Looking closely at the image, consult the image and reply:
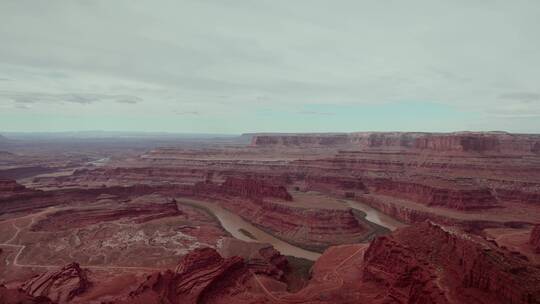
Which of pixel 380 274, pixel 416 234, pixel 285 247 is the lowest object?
pixel 285 247

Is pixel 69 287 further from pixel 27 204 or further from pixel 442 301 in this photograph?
pixel 27 204

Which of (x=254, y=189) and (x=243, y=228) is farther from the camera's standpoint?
(x=254, y=189)

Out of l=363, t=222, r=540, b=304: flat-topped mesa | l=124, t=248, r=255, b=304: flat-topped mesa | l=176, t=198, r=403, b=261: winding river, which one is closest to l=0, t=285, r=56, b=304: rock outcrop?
l=124, t=248, r=255, b=304: flat-topped mesa

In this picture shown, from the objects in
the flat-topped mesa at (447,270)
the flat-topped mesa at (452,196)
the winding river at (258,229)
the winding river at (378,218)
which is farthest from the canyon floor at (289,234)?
the winding river at (378,218)

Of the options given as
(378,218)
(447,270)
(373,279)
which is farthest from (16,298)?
(378,218)

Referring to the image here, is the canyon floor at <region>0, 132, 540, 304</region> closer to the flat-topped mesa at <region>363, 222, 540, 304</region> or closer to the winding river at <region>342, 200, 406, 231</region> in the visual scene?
the flat-topped mesa at <region>363, 222, 540, 304</region>

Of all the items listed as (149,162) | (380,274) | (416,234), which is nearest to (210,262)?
(380,274)

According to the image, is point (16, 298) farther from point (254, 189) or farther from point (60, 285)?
point (254, 189)
